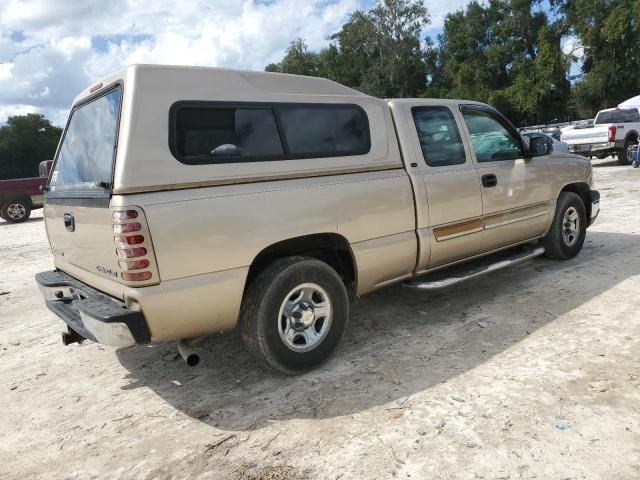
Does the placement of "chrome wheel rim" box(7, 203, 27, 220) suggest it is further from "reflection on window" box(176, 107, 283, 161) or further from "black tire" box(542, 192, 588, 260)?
"black tire" box(542, 192, 588, 260)

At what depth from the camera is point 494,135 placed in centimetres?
482

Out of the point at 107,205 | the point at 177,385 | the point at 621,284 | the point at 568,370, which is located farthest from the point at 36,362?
the point at 621,284

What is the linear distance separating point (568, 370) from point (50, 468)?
3173mm

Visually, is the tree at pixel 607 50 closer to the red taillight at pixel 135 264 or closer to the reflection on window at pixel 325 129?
the reflection on window at pixel 325 129

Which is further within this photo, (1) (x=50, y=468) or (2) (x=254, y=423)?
(2) (x=254, y=423)

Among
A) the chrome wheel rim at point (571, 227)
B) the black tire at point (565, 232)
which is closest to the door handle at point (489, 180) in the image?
the black tire at point (565, 232)

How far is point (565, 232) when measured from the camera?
5625mm

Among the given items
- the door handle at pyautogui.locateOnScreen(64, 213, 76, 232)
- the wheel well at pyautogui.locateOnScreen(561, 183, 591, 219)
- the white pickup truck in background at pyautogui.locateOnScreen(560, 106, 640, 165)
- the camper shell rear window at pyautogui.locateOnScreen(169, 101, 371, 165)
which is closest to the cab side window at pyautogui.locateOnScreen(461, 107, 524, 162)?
the wheel well at pyautogui.locateOnScreen(561, 183, 591, 219)

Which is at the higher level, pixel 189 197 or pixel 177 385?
pixel 189 197

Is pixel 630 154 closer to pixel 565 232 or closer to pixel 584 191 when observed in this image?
pixel 584 191

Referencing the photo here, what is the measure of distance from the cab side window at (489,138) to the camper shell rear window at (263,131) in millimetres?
1320

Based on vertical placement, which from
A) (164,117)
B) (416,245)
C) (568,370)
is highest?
(164,117)

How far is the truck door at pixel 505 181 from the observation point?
14.9 feet

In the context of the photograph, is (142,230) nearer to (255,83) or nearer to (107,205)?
(107,205)
